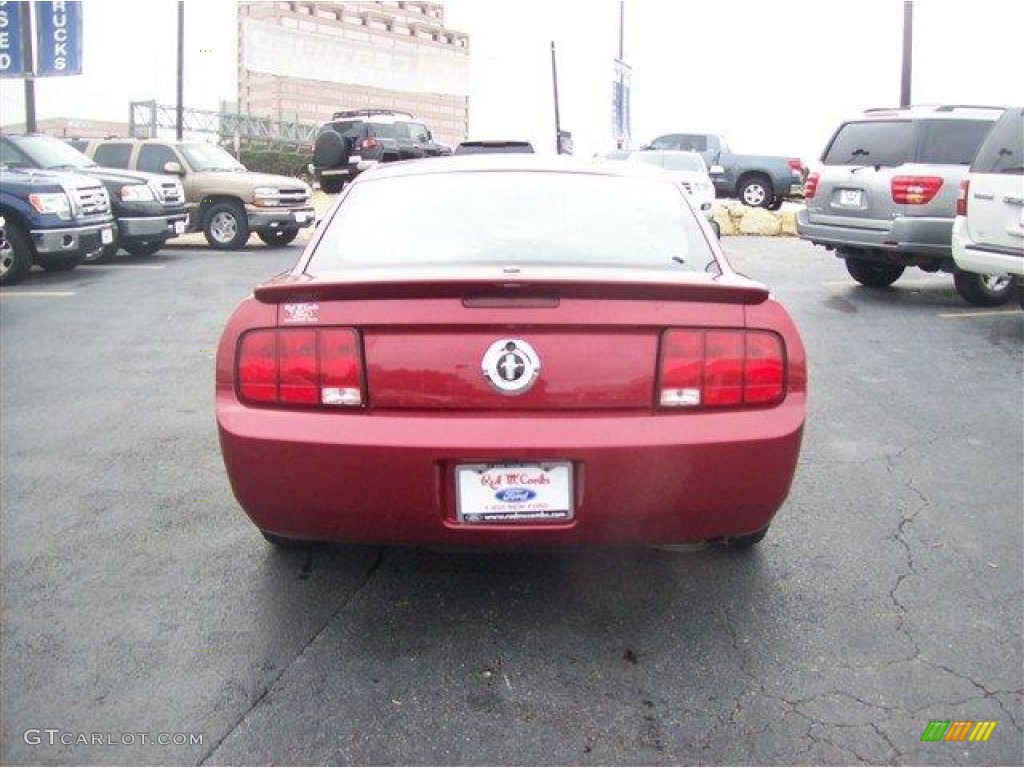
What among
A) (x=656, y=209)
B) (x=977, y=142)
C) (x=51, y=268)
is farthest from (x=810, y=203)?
(x=51, y=268)

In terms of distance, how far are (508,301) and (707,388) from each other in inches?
25.6

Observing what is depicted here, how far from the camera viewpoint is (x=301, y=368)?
9.73ft

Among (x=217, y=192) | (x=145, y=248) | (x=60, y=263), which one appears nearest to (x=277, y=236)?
(x=217, y=192)

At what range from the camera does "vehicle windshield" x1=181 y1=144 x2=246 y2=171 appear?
1673cm

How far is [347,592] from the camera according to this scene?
350 centimetres

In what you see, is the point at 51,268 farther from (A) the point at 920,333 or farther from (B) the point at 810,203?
(A) the point at 920,333

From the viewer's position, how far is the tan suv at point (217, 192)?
16359mm

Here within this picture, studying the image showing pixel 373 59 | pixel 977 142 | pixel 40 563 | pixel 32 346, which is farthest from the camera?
pixel 373 59

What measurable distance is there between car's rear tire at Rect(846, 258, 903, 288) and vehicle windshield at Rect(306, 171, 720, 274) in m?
8.36

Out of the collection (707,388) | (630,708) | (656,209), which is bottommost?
(630,708)

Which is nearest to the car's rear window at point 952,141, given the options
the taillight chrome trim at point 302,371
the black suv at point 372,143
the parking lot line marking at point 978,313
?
the parking lot line marking at point 978,313

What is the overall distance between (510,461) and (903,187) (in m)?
8.62

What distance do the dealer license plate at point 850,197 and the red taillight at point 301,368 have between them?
8843 mm

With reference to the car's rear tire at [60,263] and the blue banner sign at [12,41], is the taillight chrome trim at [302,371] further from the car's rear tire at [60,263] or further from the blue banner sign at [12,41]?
the blue banner sign at [12,41]
